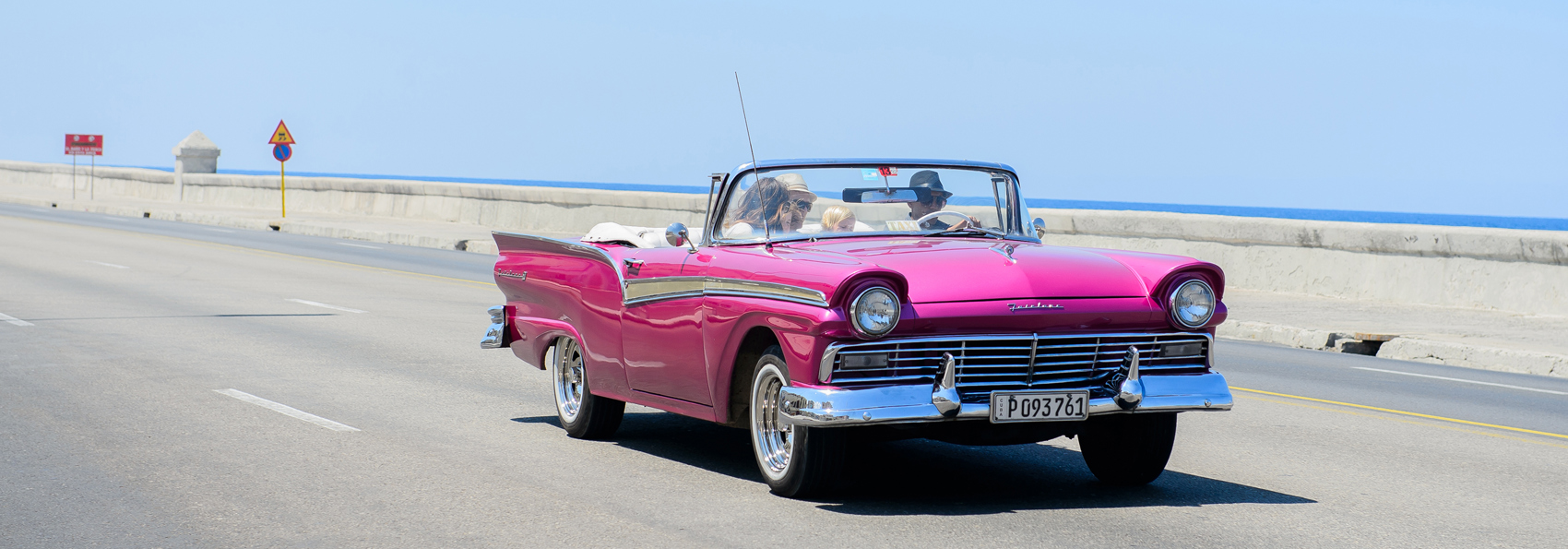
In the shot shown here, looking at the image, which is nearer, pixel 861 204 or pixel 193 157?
pixel 861 204

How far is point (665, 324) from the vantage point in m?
6.96

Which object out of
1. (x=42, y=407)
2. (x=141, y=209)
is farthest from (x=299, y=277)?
(x=141, y=209)

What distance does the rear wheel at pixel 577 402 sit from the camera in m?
7.91

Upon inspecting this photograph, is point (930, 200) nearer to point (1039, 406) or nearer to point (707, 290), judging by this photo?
point (707, 290)

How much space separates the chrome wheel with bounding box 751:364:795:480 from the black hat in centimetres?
154

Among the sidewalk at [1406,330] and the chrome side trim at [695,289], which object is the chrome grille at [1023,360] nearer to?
the chrome side trim at [695,289]

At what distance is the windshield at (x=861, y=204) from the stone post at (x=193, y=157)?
149 feet

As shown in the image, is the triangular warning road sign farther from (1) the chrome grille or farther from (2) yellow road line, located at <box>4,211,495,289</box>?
(1) the chrome grille

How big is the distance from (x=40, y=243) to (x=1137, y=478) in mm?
23869

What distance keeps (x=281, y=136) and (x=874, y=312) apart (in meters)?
35.3

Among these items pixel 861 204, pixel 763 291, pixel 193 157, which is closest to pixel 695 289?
pixel 763 291

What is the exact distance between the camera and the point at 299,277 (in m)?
20.0

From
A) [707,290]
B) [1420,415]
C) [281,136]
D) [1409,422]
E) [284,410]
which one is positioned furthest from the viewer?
[281,136]

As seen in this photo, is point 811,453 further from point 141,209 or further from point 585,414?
point 141,209
